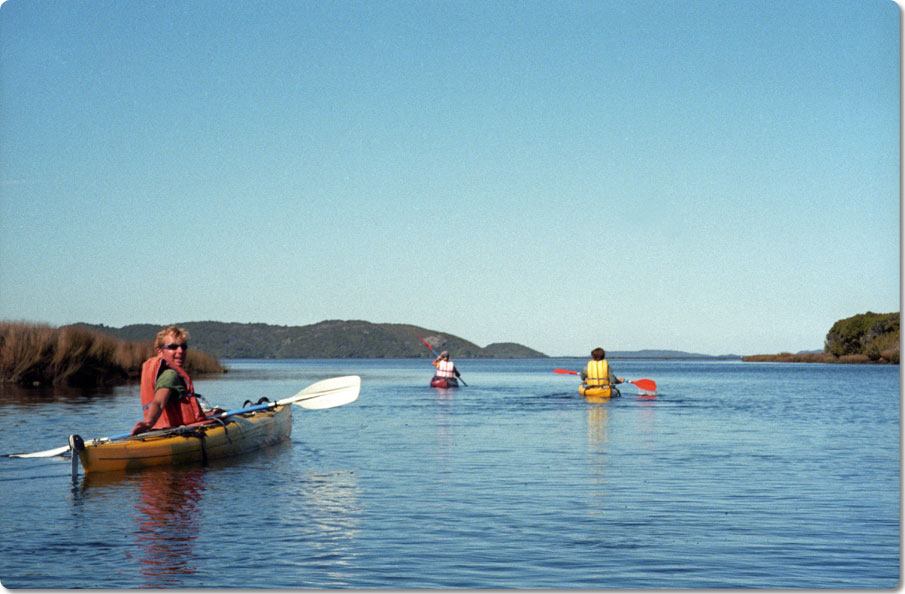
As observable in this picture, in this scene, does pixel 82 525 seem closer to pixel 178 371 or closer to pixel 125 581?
pixel 125 581

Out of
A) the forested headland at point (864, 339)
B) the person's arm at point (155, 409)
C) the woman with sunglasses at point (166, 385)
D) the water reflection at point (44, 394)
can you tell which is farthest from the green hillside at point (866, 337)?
the person's arm at point (155, 409)

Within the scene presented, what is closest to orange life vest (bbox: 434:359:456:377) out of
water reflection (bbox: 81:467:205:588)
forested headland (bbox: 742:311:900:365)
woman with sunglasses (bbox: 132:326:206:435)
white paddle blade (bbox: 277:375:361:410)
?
white paddle blade (bbox: 277:375:361:410)

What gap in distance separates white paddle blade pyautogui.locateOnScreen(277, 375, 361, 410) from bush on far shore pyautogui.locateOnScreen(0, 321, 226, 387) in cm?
1677

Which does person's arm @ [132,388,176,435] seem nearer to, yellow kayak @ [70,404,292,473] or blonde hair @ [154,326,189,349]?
yellow kayak @ [70,404,292,473]

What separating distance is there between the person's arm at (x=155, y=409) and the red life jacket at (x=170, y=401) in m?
0.09

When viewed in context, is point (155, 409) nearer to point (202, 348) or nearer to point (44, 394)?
point (44, 394)

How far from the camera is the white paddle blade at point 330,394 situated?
15188 millimetres

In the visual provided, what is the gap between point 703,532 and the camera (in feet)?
27.3

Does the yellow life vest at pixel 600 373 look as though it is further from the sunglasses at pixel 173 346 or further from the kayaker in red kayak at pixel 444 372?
the sunglasses at pixel 173 346

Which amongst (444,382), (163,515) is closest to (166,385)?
(163,515)

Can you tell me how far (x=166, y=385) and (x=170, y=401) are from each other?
68 cm

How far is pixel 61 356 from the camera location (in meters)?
30.5

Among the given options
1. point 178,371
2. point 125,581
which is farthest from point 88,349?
point 125,581

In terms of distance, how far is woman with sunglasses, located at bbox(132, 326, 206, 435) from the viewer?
11453 mm
